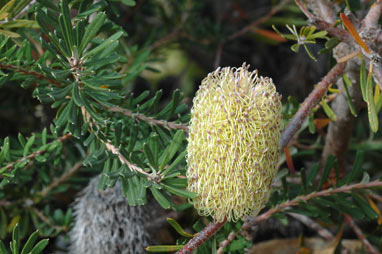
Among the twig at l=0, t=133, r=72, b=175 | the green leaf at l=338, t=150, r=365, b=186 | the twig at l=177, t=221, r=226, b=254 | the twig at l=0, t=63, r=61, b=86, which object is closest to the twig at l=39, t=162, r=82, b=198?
the twig at l=0, t=133, r=72, b=175

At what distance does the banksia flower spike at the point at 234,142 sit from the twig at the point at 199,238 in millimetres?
51

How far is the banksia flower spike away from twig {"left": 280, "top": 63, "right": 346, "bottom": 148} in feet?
0.26

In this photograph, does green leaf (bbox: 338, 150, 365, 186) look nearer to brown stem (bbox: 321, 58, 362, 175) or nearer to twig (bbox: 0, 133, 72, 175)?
brown stem (bbox: 321, 58, 362, 175)

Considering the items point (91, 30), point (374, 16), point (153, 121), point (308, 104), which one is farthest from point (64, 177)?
point (374, 16)

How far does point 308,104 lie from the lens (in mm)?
640

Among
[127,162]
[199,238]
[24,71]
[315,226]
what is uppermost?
[24,71]

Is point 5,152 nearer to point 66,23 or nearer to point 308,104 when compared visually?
point 66,23

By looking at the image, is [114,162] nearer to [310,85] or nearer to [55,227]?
[55,227]

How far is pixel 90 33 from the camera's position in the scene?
22.1 inches

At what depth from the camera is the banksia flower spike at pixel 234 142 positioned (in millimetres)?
502

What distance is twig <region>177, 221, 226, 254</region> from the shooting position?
1.87ft

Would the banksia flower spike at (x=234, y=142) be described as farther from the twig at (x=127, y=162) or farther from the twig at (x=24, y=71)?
the twig at (x=24, y=71)

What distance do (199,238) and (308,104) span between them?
253mm

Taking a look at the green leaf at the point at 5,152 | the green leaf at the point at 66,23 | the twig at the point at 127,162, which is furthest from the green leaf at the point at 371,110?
the green leaf at the point at 5,152
